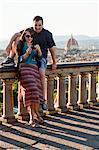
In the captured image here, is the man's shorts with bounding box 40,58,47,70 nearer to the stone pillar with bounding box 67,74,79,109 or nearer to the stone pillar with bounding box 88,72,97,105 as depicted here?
the stone pillar with bounding box 67,74,79,109

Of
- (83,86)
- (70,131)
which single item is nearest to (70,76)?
(83,86)

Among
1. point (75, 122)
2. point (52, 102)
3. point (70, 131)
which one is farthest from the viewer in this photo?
point (52, 102)

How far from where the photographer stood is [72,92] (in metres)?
8.49

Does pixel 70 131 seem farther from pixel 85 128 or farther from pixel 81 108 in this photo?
pixel 81 108

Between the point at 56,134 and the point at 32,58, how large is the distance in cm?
148

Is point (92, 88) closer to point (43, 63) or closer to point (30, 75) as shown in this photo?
point (43, 63)

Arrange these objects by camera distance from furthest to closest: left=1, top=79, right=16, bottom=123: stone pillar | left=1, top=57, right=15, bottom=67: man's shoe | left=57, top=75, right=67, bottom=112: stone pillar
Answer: left=57, top=75, right=67, bottom=112: stone pillar, left=1, top=79, right=16, bottom=123: stone pillar, left=1, top=57, right=15, bottom=67: man's shoe

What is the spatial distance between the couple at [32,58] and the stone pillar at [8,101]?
0.28m

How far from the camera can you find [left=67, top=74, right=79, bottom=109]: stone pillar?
27.6 ft

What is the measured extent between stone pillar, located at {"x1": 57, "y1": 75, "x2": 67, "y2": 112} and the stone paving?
1.06 feet

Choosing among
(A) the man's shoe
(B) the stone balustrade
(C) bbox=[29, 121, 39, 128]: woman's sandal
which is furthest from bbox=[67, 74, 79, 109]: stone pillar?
(A) the man's shoe

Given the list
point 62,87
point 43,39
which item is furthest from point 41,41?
point 62,87

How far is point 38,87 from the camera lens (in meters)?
7.18

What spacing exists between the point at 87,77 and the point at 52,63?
1.61m
